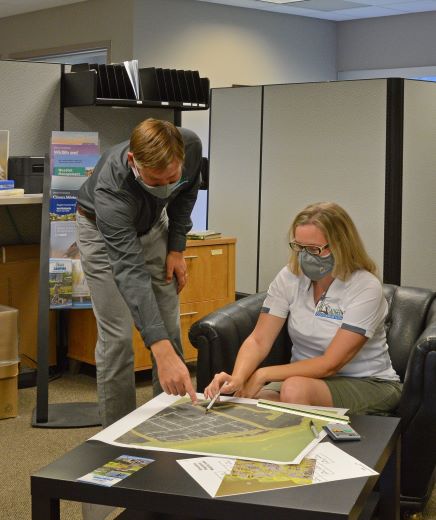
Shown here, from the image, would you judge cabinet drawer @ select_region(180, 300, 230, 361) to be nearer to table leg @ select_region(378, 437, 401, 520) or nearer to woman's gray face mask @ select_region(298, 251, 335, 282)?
woman's gray face mask @ select_region(298, 251, 335, 282)

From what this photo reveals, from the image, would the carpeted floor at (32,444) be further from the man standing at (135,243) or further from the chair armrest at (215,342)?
the chair armrest at (215,342)

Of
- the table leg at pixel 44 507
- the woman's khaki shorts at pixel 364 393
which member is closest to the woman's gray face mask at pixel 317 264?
the woman's khaki shorts at pixel 364 393

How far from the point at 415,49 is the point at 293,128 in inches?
154

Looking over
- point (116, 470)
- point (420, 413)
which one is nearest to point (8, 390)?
point (420, 413)

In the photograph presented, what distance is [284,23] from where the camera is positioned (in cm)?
800

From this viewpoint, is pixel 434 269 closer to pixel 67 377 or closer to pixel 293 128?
pixel 293 128

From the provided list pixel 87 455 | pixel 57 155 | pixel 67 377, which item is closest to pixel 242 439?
pixel 87 455

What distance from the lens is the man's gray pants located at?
273cm

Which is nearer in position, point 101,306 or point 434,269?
point 101,306

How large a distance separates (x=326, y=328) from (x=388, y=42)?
645 cm

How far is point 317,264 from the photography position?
238 centimetres

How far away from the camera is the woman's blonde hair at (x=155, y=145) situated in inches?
88.4

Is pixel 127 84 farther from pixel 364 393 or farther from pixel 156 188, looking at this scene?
pixel 364 393

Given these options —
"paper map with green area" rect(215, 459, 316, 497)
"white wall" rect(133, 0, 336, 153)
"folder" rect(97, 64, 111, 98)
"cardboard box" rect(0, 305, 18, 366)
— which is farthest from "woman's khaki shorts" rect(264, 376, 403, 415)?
"white wall" rect(133, 0, 336, 153)
